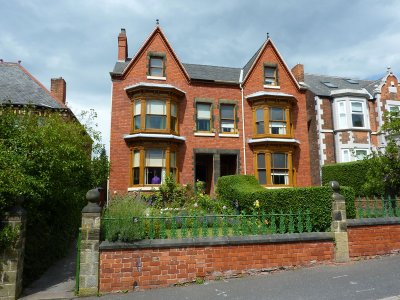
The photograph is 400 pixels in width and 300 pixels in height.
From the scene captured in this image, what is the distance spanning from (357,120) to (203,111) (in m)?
12.3

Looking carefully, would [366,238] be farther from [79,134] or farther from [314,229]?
[79,134]

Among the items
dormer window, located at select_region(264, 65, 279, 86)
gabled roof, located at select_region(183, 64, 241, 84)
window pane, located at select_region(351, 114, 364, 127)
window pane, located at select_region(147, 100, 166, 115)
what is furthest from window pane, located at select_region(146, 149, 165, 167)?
window pane, located at select_region(351, 114, 364, 127)

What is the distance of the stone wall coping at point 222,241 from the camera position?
8.27 meters

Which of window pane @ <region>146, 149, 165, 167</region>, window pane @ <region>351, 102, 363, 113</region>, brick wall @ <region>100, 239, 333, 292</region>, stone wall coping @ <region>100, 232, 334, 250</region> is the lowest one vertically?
brick wall @ <region>100, 239, 333, 292</region>

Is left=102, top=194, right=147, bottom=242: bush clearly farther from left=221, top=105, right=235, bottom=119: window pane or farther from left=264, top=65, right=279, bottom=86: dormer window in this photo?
left=264, top=65, right=279, bottom=86: dormer window

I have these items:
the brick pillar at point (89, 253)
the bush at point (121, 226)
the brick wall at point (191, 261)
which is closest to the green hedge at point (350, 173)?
the brick wall at point (191, 261)

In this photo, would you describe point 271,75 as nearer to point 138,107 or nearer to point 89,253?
point 138,107

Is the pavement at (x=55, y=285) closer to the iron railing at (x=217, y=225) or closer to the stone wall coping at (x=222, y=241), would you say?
the stone wall coping at (x=222, y=241)

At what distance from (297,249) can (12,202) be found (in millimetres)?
8252

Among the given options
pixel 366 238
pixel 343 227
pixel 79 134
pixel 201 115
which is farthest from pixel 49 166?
pixel 201 115

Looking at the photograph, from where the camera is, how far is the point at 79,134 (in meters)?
12.1

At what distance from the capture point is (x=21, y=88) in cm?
2025

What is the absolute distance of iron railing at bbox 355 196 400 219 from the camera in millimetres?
10680

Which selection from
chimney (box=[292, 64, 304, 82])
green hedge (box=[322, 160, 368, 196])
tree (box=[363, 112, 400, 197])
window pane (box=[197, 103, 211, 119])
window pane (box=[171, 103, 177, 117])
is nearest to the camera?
tree (box=[363, 112, 400, 197])
